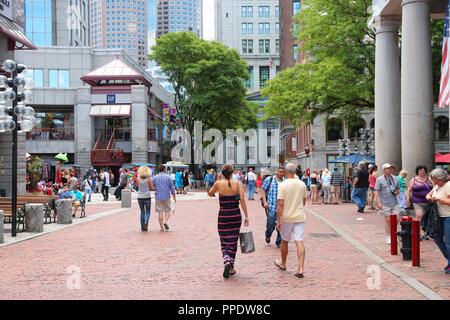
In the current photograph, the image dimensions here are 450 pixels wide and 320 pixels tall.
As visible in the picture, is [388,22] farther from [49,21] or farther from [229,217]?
[49,21]

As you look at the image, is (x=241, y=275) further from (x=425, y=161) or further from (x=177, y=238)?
(x=425, y=161)

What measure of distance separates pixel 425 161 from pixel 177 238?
8211 millimetres

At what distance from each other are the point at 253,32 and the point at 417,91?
356 ft

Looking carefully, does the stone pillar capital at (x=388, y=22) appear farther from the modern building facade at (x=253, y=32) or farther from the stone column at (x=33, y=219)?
the modern building facade at (x=253, y=32)

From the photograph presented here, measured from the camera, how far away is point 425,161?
18078 millimetres

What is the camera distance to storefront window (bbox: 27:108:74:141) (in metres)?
54.2

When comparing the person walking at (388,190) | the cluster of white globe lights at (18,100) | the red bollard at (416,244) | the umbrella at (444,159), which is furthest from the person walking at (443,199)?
the umbrella at (444,159)

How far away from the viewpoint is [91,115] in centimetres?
5275

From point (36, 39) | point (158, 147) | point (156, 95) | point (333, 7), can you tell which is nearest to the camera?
point (333, 7)

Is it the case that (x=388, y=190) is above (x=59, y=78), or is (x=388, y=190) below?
below

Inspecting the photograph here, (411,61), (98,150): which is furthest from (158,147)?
(411,61)

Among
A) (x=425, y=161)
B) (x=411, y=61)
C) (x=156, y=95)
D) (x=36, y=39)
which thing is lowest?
(x=425, y=161)

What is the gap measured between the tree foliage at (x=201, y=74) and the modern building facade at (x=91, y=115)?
9.92ft

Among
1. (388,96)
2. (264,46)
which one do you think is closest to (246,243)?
(388,96)
